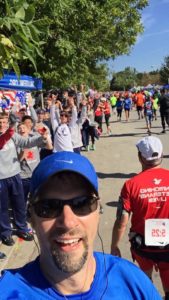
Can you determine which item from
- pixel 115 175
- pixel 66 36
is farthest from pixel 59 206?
pixel 66 36

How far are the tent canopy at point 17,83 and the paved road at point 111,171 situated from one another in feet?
9.59

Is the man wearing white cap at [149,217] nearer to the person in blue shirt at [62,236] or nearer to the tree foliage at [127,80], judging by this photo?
the person in blue shirt at [62,236]

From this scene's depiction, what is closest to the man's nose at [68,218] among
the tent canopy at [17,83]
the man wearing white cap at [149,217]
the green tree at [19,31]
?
the green tree at [19,31]

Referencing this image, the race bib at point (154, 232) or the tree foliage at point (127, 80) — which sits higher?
the tree foliage at point (127, 80)

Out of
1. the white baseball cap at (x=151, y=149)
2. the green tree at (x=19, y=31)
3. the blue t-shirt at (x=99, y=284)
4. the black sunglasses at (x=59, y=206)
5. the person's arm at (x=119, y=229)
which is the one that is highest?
the green tree at (x=19, y=31)

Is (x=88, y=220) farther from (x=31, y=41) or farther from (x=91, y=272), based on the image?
(x=31, y=41)

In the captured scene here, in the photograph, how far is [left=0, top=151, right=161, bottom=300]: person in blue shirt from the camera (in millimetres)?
1780

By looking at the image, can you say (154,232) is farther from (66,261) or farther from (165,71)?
(165,71)

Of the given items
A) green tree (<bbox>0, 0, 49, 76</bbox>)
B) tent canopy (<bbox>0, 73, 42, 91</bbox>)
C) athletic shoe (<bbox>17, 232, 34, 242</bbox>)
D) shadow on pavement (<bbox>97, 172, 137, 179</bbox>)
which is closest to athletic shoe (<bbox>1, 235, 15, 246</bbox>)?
athletic shoe (<bbox>17, 232, 34, 242</bbox>)

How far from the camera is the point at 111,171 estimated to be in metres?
12.3

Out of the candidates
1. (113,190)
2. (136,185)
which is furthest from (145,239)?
(113,190)

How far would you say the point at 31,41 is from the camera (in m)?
2.42

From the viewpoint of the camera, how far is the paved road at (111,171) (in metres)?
6.31

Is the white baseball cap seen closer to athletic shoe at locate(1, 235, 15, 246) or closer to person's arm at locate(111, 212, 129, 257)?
person's arm at locate(111, 212, 129, 257)
